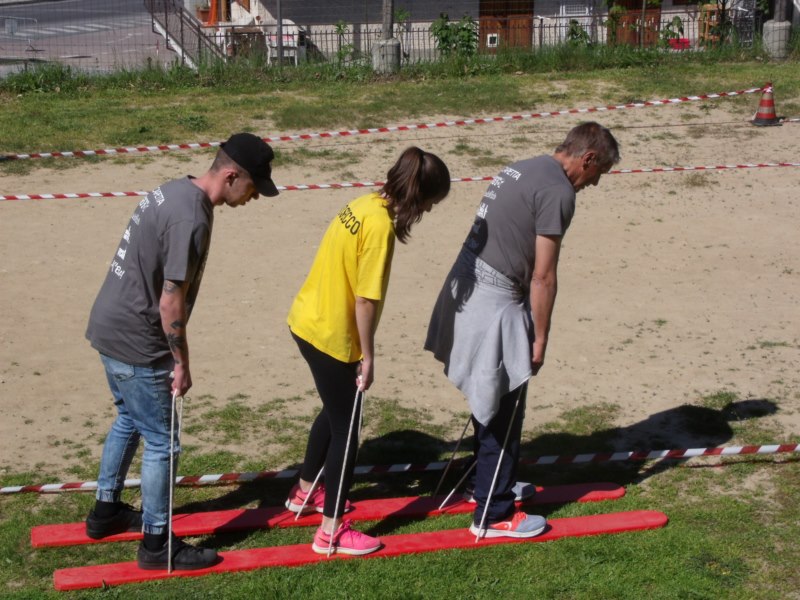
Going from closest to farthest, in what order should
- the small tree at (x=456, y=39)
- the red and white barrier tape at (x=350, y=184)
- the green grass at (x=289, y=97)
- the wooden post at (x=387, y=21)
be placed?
the red and white barrier tape at (x=350, y=184) < the green grass at (x=289, y=97) < the wooden post at (x=387, y=21) < the small tree at (x=456, y=39)

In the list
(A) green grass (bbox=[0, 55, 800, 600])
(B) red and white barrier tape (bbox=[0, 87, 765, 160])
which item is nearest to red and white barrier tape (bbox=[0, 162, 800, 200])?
(B) red and white barrier tape (bbox=[0, 87, 765, 160])

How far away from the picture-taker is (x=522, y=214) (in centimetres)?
460

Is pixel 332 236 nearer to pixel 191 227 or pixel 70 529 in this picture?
pixel 191 227

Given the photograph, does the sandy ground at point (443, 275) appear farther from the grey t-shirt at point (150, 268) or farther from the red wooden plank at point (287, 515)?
the grey t-shirt at point (150, 268)

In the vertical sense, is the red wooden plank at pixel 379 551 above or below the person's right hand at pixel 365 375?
below

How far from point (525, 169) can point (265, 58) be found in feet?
44.8

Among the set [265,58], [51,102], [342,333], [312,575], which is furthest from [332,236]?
[265,58]

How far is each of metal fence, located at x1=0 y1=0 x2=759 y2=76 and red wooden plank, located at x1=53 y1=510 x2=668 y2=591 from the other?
13250mm

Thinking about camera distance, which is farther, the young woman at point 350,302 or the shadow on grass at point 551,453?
the shadow on grass at point 551,453

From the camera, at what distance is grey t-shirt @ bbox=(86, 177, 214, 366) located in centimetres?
414

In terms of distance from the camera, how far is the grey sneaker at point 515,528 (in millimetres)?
4949

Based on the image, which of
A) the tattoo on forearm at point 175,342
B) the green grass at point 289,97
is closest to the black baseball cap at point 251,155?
the tattoo on forearm at point 175,342

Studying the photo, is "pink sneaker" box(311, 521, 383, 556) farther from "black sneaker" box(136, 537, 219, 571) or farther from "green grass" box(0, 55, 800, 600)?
"black sneaker" box(136, 537, 219, 571)

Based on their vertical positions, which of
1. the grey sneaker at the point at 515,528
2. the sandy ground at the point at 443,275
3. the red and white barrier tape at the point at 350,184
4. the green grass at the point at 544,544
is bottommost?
the green grass at the point at 544,544
